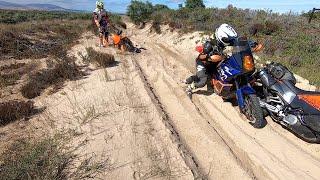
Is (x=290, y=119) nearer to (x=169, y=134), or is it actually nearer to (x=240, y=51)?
(x=240, y=51)

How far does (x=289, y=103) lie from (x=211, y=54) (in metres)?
2.30

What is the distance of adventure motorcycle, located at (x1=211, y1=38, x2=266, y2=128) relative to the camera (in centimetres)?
726

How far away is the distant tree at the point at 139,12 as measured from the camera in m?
29.7

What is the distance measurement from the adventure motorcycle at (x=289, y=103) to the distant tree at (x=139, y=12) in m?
22.9

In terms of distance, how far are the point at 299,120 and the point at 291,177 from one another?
1.30 metres

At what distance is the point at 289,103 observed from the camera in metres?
6.77

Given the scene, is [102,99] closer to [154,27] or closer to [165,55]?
[165,55]

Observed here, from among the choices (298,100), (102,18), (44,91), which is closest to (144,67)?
(44,91)

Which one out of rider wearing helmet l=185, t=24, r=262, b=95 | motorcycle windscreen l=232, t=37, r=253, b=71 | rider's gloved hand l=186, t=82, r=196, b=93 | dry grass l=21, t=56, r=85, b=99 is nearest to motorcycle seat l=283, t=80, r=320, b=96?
motorcycle windscreen l=232, t=37, r=253, b=71

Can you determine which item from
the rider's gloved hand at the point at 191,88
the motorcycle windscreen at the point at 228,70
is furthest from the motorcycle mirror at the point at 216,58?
the rider's gloved hand at the point at 191,88

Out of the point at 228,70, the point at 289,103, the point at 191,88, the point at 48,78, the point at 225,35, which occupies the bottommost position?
the point at 48,78

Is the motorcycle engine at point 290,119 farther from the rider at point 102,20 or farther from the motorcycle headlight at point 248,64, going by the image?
the rider at point 102,20

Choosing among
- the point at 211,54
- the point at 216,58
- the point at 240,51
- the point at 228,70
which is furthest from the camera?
the point at 211,54

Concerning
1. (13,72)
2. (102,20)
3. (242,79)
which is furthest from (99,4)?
(242,79)
